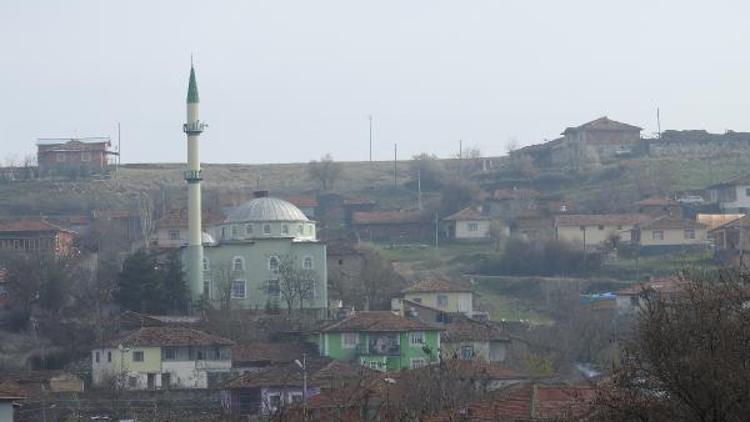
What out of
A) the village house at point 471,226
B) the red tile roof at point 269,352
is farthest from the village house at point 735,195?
the red tile roof at point 269,352

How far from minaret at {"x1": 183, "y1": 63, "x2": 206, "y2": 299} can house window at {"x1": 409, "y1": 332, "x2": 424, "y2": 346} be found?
9.38 metres

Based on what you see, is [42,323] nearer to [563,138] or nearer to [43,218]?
[43,218]

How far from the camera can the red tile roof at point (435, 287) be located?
64562 mm

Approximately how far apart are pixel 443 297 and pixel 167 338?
40.1 ft

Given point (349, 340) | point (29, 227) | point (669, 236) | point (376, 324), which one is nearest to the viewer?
point (349, 340)

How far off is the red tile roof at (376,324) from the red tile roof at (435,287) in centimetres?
614

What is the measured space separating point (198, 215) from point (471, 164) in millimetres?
35809

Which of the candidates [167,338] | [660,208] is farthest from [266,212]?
[660,208]

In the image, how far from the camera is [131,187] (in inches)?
3652

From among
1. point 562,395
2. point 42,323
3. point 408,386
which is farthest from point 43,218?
point 562,395

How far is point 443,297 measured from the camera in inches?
2537

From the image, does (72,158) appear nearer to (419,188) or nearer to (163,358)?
(419,188)

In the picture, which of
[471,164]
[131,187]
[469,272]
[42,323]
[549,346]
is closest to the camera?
[549,346]

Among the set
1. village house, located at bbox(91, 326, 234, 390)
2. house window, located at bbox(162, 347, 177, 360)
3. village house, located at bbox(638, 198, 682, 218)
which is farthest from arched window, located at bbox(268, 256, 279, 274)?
village house, located at bbox(638, 198, 682, 218)
